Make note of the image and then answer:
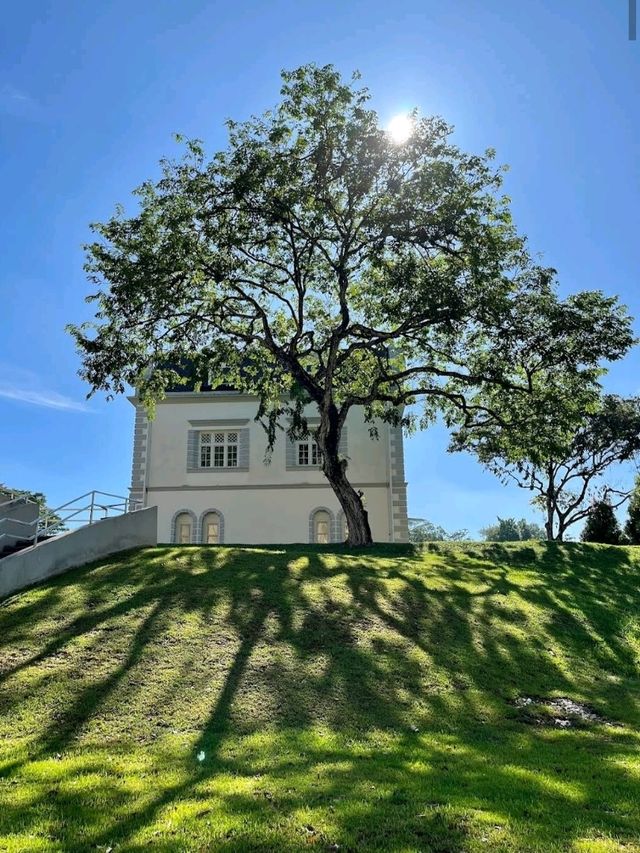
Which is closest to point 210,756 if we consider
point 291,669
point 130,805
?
point 130,805

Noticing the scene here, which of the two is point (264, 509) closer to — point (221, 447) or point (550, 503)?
point (221, 447)

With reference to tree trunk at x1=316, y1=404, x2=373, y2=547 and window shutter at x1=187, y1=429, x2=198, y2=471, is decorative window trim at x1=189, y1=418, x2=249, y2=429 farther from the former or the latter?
tree trunk at x1=316, y1=404, x2=373, y2=547

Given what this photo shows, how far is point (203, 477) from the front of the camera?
30.2m

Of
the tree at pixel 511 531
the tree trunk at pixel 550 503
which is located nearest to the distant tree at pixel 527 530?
the tree at pixel 511 531

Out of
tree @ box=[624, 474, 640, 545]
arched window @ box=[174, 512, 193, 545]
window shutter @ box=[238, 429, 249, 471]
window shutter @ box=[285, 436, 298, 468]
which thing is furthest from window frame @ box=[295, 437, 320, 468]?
tree @ box=[624, 474, 640, 545]

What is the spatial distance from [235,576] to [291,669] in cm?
394

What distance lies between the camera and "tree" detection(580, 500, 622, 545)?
2550 centimetres

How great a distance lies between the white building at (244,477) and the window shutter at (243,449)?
0.05 m

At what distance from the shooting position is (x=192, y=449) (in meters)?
30.7

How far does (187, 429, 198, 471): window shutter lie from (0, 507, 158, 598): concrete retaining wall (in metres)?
14.6

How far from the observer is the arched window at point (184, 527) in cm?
2961

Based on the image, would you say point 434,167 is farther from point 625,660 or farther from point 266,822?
point 266,822

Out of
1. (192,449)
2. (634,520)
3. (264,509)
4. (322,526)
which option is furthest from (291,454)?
(634,520)

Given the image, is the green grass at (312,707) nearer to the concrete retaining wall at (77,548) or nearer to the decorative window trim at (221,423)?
the concrete retaining wall at (77,548)
